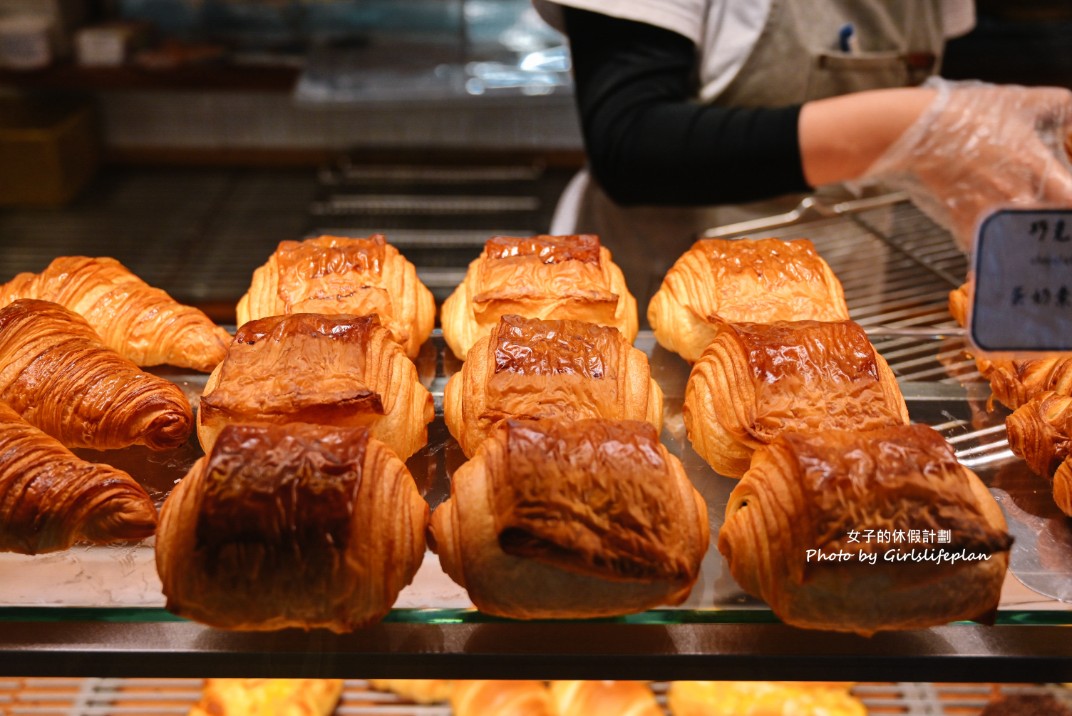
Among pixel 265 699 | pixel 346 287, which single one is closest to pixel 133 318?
pixel 346 287

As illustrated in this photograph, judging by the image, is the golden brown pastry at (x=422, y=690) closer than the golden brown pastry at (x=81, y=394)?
No

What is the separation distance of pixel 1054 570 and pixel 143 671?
108cm

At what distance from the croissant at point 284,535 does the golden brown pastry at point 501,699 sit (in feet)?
2.76

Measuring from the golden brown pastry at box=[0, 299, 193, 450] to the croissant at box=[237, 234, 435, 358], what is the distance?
0.76 ft

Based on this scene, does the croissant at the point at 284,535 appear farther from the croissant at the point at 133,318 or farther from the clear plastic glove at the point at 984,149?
the clear plastic glove at the point at 984,149

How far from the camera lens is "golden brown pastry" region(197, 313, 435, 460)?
3.77 ft

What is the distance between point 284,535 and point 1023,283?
889mm

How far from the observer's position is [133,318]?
4.80ft

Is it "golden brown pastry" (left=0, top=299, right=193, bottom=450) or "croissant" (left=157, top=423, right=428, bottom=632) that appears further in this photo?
"golden brown pastry" (left=0, top=299, right=193, bottom=450)

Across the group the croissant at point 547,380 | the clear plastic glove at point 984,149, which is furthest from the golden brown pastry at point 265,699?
the clear plastic glove at point 984,149

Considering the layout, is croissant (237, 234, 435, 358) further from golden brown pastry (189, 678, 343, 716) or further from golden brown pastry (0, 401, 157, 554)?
golden brown pastry (189, 678, 343, 716)

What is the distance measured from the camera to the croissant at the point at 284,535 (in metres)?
0.95

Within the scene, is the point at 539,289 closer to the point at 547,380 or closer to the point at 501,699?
the point at 547,380

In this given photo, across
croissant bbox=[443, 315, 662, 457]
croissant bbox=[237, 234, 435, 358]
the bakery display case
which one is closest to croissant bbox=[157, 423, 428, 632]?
the bakery display case
